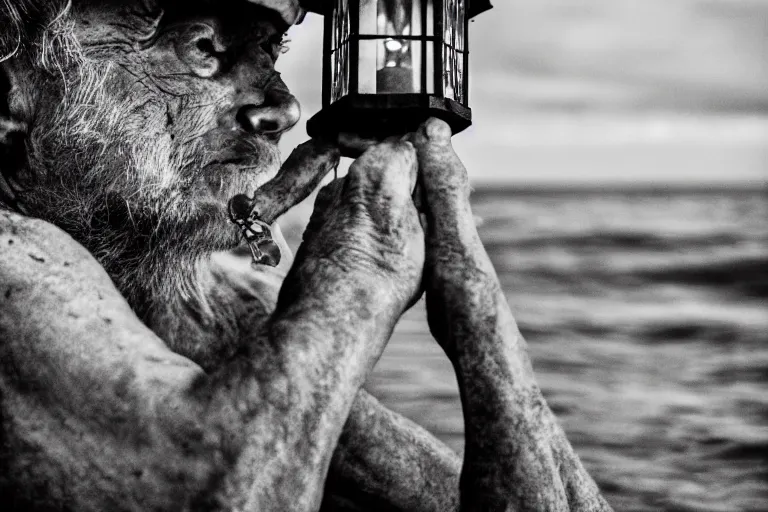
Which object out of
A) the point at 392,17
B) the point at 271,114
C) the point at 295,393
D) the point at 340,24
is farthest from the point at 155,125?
the point at 295,393

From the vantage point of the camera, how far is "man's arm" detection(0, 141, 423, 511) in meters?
1.94

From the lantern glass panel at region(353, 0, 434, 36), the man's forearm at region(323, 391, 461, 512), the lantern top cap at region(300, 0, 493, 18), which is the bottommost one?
the man's forearm at region(323, 391, 461, 512)

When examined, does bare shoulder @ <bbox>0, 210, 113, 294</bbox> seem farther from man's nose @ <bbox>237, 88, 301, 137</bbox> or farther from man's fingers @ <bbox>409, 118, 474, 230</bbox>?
man's fingers @ <bbox>409, 118, 474, 230</bbox>

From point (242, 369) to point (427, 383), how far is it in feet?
10.1

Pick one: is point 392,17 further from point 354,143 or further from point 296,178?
point 296,178

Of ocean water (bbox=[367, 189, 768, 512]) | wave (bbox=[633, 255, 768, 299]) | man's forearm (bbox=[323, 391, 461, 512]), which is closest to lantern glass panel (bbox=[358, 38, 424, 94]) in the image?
ocean water (bbox=[367, 189, 768, 512])

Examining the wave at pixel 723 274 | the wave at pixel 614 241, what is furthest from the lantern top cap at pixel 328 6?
the wave at pixel 614 241

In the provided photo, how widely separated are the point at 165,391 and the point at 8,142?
792mm

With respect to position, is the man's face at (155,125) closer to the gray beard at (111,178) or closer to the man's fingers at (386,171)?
the gray beard at (111,178)

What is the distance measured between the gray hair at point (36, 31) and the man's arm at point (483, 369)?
2.74 ft

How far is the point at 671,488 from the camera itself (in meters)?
4.09

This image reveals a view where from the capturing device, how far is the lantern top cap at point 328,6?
8.86ft

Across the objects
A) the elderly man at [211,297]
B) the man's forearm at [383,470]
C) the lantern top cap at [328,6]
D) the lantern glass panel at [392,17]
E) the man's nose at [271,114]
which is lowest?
the man's forearm at [383,470]

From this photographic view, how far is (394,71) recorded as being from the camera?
8.00 ft
